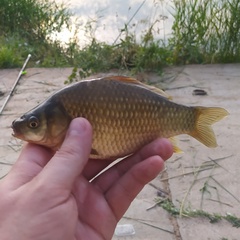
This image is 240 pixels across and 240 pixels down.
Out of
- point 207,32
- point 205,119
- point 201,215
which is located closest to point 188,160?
point 201,215

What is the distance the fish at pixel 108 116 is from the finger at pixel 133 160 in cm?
3

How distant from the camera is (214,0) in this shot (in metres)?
5.42

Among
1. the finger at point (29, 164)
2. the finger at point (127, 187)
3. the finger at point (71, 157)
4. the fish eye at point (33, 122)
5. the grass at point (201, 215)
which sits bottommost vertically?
the grass at point (201, 215)

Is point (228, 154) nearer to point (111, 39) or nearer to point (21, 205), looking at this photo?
point (21, 205)

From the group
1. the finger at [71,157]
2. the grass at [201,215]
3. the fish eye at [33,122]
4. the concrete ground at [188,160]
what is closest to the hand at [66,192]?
the finger at [71,157]

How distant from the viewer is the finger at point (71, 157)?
5.70 ft

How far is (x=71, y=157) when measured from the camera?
178 centimetres

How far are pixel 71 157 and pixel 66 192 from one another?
0.11 m

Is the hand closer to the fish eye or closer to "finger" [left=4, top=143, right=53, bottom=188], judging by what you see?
"finger" [left=4, top=143, right=53, bottom=188]

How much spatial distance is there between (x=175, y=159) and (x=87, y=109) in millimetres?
1653

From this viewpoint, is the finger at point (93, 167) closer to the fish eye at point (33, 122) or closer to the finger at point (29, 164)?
the finger at point (29, 164)

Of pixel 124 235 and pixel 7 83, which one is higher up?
pixel 7 83

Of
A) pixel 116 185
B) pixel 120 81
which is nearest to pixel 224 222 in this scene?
pixel 116 185

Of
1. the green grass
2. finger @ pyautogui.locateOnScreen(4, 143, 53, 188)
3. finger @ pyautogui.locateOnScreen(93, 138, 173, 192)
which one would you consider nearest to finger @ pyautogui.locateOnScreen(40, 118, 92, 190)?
finger @ pyautogui.locateOnScreen(4, 143, 53, 188)
